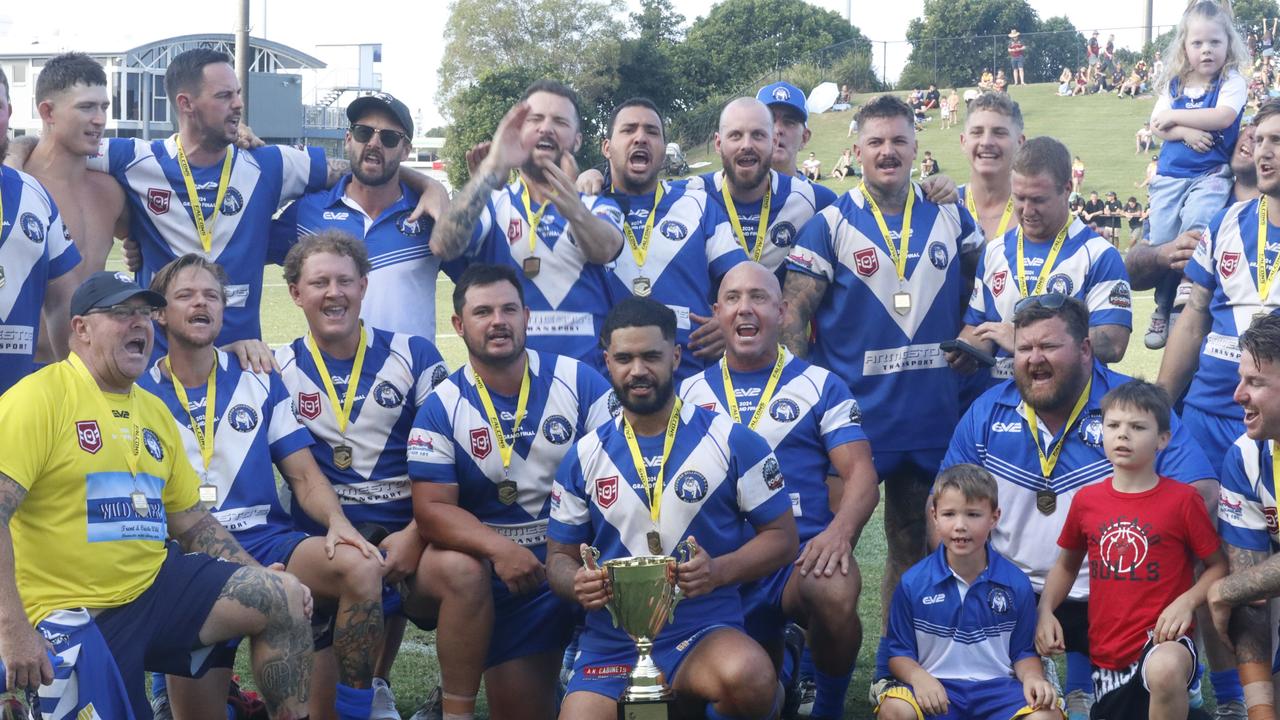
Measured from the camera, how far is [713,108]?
170 ft

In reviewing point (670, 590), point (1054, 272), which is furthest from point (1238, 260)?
point (670, 590)

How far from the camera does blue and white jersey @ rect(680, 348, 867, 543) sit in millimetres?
5887

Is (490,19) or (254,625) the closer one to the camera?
(254,625)

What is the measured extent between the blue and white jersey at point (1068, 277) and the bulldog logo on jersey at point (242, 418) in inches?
130

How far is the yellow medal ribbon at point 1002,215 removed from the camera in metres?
6.80

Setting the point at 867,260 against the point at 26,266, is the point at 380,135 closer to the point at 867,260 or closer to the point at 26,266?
the point at 26,266

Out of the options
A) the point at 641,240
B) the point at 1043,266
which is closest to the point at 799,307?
the point at 641,240

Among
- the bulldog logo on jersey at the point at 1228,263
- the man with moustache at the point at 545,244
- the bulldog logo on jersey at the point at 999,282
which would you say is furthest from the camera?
the man with moustache at the point at 545,244

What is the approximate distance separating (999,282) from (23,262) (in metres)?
4.30

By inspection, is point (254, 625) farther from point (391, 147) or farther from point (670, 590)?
point (391, 147)

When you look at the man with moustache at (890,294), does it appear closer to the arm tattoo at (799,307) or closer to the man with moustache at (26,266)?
the arm tattoo at (799,307)

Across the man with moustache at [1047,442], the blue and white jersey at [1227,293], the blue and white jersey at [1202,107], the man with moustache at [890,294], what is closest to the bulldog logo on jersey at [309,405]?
the man with moustache at [890,294]

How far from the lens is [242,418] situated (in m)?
5.68

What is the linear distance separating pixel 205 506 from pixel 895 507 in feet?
10.9
